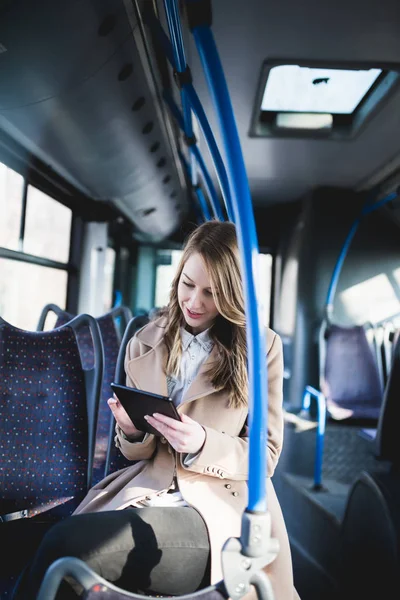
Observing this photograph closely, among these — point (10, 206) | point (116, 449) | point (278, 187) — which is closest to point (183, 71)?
point (10, 206)

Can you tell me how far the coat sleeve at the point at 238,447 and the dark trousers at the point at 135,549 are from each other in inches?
5.2

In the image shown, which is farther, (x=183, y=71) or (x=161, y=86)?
(x=161, y=86)

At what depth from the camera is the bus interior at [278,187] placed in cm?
192

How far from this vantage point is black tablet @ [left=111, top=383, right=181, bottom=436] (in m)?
1.11

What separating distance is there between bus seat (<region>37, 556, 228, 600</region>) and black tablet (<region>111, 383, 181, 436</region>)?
0.35m

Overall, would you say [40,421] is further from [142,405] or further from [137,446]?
[142,405]

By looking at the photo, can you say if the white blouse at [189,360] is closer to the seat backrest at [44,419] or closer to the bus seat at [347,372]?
the seat backrest at [44,419]

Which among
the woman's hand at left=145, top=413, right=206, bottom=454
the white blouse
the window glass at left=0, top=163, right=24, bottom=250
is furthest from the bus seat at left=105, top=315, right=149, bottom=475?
the window glass at left=0, top=163, right=24, bottom=250

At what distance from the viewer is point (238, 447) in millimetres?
1263

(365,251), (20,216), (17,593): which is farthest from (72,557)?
(365,251)

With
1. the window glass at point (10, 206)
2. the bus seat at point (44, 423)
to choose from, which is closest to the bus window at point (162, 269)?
the window glass at point (10, 206)

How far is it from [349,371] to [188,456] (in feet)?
11.4

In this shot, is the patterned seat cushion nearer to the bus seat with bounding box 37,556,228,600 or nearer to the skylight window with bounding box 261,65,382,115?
the bus seat with bounding box 37,556,228,600

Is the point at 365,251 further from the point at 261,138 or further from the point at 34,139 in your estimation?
the point at 34,139
